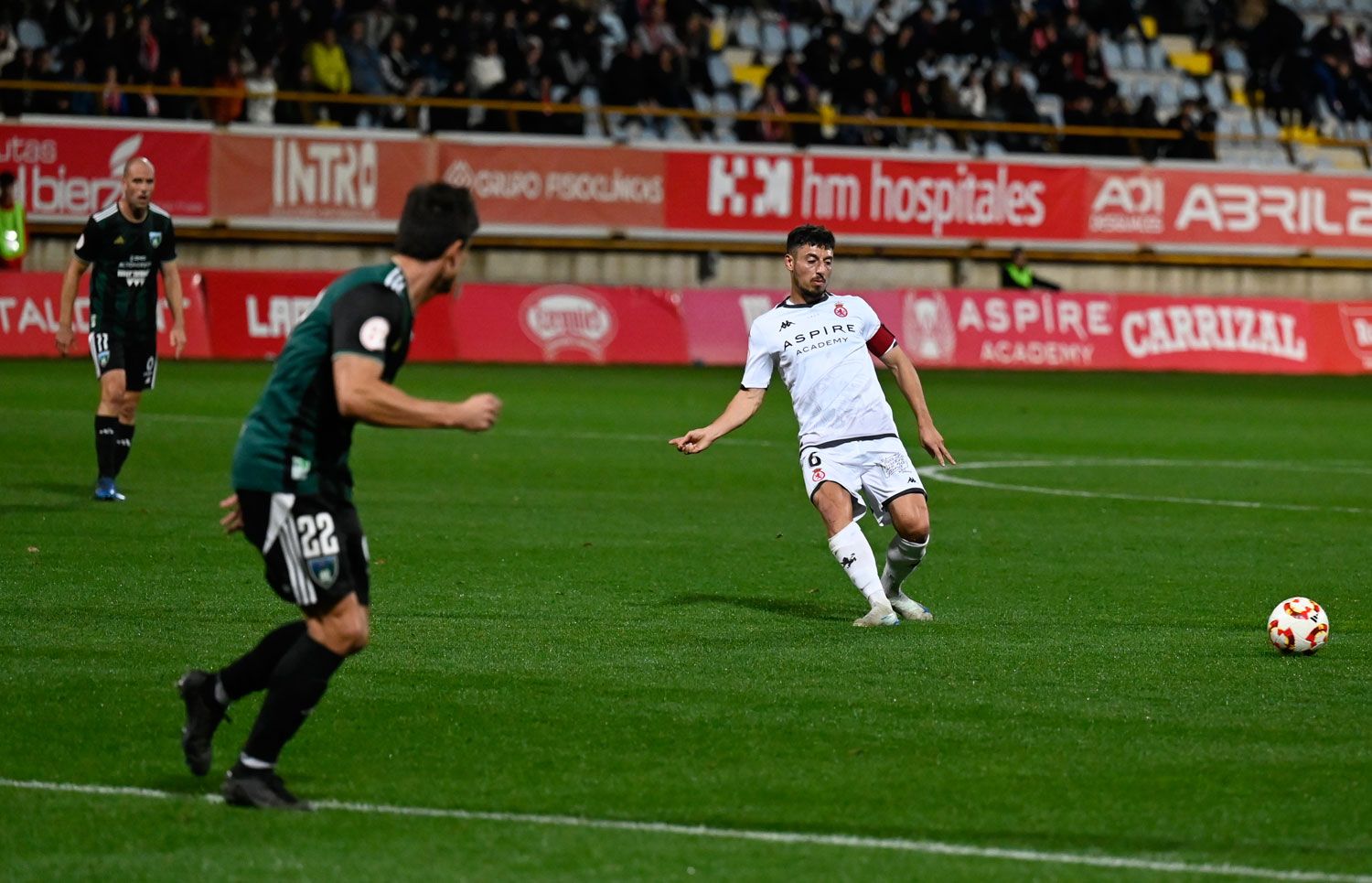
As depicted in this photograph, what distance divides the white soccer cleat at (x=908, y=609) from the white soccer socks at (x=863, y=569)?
14cm

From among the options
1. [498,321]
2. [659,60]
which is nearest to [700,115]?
[659,60]

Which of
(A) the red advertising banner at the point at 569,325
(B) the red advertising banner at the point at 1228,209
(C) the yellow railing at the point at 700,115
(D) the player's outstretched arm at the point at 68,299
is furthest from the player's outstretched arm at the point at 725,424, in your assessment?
(B) the red advertising banner at the point at 1228,209

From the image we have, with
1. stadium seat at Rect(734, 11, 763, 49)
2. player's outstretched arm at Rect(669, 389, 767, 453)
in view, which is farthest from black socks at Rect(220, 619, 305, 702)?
stadium seat at Rect(734, 11, 763, 49)

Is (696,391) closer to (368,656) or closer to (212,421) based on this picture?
(212,421)

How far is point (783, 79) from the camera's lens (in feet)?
115

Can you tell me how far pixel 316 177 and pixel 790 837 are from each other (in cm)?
2658

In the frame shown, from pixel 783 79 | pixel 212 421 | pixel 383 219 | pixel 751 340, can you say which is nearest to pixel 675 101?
pixel 783 79

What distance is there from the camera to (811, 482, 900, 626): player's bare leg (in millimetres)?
9922

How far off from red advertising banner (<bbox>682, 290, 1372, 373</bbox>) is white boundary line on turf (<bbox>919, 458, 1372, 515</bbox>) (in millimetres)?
12145

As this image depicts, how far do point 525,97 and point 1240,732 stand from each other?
26290mm

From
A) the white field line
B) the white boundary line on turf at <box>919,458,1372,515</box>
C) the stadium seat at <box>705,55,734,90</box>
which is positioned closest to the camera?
the white boundary line on turf at <box>919,458,1372,515</box>

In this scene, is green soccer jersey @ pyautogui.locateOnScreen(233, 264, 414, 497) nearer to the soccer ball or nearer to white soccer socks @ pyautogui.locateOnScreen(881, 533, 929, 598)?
white soccer socks @ pyautogui.locateOnScreen(881, 533, 929, 598)

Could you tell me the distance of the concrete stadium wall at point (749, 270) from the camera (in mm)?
31406

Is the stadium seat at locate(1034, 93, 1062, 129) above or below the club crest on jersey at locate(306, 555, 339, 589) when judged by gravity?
above
